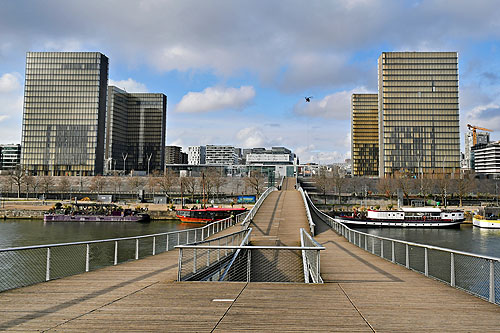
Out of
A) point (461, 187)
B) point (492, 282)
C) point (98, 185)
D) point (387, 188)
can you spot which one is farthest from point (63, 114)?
point (492, 282)

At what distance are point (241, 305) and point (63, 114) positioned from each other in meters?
139

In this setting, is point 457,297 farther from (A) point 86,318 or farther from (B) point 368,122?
(B) point 368,122

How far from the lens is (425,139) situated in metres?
121

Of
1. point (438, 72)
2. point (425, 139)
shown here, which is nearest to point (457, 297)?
point (425, 139)

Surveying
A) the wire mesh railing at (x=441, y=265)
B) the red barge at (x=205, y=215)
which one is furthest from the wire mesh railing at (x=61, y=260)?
the red barge at (x=205, y=215)

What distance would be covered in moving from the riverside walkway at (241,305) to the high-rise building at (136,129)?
157091 mm

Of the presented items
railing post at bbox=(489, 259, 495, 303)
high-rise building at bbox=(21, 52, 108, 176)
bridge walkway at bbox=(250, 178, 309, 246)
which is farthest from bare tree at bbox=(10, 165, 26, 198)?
railing post at bbox=(489, 259, 495, 303)

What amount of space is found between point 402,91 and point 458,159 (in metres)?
30.1

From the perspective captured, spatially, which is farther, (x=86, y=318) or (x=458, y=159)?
(x=458, y=159)

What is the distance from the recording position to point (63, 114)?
126 m

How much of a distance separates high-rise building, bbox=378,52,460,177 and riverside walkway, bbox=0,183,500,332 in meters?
120

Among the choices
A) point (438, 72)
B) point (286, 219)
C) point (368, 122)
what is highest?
point (438, 72)

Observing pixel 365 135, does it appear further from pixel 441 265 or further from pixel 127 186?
pixel 441 265

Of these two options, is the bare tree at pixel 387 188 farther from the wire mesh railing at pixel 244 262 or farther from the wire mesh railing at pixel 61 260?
the wire mesh railing at pixel 244 262
